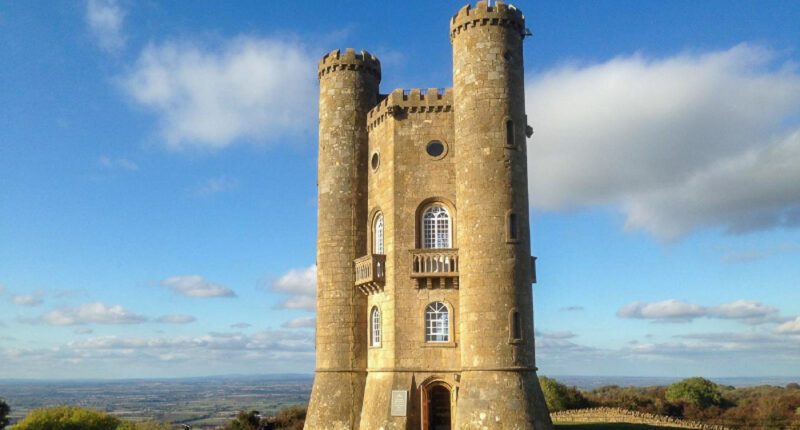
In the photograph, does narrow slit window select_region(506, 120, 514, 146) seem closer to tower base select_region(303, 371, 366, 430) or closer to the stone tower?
the stone tower

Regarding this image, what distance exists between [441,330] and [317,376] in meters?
6.82

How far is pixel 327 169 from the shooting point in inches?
1407

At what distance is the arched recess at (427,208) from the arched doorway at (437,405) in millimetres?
5867

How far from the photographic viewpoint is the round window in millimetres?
32688

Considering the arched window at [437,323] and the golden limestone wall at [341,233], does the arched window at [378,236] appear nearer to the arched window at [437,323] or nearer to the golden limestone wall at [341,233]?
the golden limestone wall at [341,233]

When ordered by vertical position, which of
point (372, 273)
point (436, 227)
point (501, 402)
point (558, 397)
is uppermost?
point (436, 227)

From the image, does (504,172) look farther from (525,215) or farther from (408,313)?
(408,313)

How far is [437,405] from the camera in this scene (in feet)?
103

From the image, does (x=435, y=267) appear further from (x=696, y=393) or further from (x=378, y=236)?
(x=696, y=393)

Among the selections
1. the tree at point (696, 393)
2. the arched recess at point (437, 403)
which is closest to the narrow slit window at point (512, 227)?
the arched recess at point (437, 403)

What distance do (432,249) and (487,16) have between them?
384 inches

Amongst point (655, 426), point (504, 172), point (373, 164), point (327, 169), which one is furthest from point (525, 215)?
point (655, 426)

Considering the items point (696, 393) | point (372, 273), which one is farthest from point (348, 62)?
point (696, 393)

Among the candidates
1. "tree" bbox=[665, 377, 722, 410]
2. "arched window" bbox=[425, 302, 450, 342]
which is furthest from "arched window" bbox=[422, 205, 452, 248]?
"tree" bbox=[665, 377, 722, 410]
